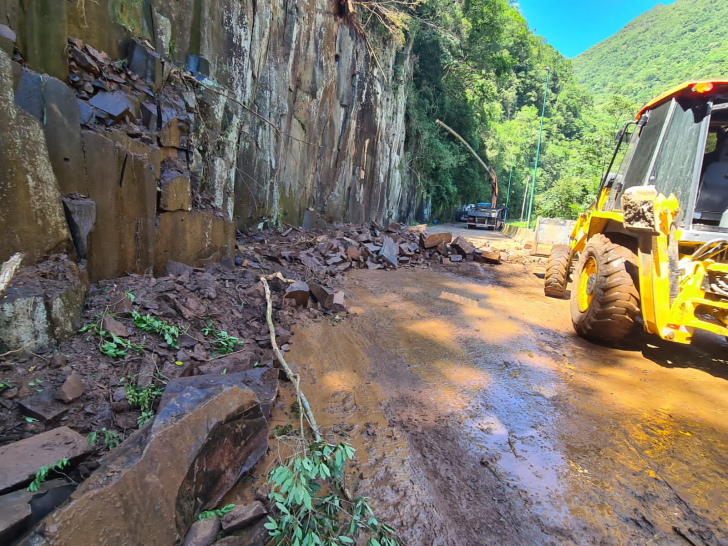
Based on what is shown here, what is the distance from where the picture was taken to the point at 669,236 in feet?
13.9

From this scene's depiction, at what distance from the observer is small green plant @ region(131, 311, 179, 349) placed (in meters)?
3.53

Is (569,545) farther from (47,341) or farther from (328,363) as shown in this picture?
(47,341)

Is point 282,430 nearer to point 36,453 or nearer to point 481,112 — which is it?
point 36,453

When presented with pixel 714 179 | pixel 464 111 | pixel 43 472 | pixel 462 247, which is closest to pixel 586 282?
pixel 714 179

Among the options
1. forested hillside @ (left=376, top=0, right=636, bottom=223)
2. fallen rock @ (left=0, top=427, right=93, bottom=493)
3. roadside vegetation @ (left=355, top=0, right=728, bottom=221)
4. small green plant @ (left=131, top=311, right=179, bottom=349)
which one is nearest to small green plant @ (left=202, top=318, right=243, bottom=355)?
small green plant @ (left=131, top=311, right=179, bottom=349)

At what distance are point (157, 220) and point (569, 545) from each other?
4929 mm

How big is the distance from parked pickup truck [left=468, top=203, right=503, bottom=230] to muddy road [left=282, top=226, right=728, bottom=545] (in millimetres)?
22633

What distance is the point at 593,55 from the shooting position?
112062 millimetres

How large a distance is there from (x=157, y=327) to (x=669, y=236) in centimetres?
532

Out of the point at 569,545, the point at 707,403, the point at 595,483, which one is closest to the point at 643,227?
the point at 707,403

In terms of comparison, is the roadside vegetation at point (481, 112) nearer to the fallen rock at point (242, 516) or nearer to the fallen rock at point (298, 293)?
the fallen rock at point (298, 293)

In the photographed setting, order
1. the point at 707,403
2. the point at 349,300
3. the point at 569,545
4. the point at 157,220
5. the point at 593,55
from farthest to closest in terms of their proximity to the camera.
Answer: the point at 593,55, the point at 349,300, the point at 157,220, the point at 707,403, the point at 569,545

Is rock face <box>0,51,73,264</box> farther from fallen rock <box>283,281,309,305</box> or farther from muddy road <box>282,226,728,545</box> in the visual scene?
fallen rock <box>283,281,309,305</box>

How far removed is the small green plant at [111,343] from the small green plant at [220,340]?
0.71 meters
